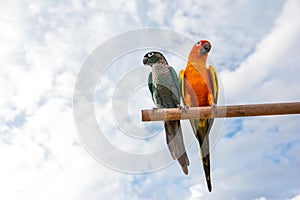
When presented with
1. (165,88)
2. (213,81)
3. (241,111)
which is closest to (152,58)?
(165,88)

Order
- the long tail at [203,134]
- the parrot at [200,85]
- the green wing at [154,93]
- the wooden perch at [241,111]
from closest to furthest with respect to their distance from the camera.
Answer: the wooden perch at [241,111] → the long tail at [203,134] → the parrot at [200,85] → the green wing at [154,93]

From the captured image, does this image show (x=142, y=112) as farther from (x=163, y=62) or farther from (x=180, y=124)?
(x=163, y=62)

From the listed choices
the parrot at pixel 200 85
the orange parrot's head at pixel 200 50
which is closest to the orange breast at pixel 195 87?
the parrot at pixel 200 85

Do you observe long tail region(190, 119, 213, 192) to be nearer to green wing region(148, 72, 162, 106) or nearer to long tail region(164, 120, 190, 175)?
long tail region(164, 120, 190, 175)

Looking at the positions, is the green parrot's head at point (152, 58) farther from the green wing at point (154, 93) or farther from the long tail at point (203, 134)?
the long tail at point (203, 134)

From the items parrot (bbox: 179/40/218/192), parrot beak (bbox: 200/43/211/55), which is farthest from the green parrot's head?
parrot beak (bbox: 200/43/211/55)

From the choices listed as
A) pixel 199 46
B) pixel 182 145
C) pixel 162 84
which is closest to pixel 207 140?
pixel 182 145

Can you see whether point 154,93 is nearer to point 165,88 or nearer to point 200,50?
point 165,88

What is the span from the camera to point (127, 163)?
3615mm

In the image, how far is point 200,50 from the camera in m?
4.27

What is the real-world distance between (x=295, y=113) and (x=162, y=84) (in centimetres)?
166

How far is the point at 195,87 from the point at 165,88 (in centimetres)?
42

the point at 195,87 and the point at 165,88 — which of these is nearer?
the point at 195,87

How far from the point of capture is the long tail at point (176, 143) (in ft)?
12.6
